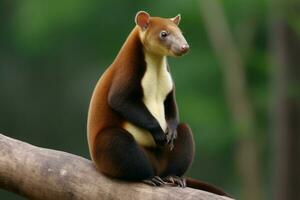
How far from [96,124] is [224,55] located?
30.6ft

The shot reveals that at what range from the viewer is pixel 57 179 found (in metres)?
6.68

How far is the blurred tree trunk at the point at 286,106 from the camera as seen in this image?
1391cm

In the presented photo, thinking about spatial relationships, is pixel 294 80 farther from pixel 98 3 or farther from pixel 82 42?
pixel 82 42

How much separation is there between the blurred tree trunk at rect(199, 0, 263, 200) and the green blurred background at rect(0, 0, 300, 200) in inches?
0.6

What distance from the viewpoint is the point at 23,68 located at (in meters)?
23.0

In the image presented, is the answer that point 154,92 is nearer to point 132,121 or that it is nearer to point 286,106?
point 132,121

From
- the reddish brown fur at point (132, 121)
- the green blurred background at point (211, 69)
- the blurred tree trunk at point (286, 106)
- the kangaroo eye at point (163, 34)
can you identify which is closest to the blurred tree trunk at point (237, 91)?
the green blurred background at point (211, 69)

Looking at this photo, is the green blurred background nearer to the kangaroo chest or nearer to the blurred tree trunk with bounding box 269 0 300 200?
the blurred tree trunk with bounding box 269 0 300 200

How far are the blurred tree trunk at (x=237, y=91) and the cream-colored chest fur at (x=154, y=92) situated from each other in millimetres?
8406

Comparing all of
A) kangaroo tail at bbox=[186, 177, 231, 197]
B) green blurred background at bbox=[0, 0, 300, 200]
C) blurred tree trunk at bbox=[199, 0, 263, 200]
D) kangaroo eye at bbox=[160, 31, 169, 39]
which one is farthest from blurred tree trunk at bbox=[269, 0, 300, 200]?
kangaroo eye at bbox=[160, 31, 169, 39]

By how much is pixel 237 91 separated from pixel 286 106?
1.45 m

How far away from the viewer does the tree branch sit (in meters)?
6.47

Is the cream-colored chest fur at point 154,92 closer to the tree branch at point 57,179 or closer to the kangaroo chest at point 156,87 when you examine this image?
the kangaroo chest at point 156,87

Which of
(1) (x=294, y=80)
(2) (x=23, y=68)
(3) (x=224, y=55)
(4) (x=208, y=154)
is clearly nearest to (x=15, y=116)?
(2) (x=23, y=68)
